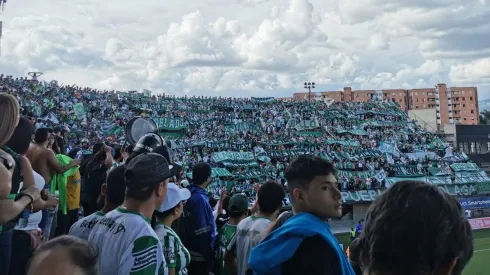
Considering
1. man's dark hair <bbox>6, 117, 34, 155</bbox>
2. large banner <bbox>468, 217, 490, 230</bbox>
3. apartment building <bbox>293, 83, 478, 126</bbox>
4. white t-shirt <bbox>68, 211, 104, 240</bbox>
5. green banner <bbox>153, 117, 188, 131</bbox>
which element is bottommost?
large banner <bbox>468, 217, 490, 230</bbox>

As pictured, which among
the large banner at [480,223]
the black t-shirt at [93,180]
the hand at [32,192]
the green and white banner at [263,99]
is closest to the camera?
the hand at [32,192]

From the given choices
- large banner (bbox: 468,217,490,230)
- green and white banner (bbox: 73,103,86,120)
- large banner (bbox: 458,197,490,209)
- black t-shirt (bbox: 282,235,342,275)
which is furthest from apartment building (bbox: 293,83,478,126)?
black t-shirt (bbox: 282,235,342,275)

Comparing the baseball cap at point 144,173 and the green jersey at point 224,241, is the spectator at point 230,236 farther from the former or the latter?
the baseball cap at point 144,173

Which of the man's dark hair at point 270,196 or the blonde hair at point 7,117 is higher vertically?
the blonde hair at point 7,117

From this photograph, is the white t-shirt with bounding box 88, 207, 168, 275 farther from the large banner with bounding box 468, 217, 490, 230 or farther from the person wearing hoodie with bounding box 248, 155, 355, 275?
the large banner with bounding box 468, 217, 490, 230

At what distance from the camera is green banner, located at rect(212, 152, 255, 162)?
3027cm

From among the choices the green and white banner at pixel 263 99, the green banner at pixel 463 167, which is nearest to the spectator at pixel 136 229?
the green banner at pixel 463 167

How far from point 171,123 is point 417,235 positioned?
31.8 meters

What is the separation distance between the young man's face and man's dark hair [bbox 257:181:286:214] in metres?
1.65

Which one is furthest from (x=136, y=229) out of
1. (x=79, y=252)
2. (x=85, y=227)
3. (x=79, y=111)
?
(x=79, y=111)

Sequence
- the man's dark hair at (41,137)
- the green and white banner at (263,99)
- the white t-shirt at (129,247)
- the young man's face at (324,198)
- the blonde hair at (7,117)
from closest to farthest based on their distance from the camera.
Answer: the white t-shirt at (129,247), the young man's face at (324,198), the blonde hair at (7,117), the man's dark hair at (41,137), the green and white banner at (263,99)

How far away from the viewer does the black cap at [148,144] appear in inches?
178

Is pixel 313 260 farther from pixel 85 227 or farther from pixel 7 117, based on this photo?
pixel 7 117

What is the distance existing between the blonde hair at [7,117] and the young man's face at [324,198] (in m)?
1.97
